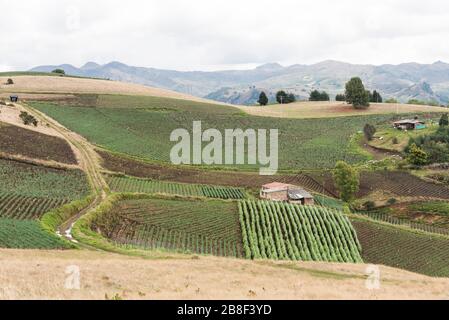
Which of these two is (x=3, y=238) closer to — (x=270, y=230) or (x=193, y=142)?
(x=270, y=230)

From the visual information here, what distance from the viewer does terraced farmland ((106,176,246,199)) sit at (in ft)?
235

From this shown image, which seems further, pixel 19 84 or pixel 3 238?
pixel 19 84

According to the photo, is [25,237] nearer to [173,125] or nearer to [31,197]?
[31,197]

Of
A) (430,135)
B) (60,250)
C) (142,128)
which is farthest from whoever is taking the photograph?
(142,128)

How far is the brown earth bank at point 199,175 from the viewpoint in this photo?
267ft

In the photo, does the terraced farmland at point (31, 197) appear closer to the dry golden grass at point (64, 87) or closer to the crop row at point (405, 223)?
the crop row at point (405, 223)

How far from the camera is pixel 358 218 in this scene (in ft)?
214

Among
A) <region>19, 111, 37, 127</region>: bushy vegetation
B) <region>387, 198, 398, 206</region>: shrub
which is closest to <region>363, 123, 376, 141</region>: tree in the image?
<region>387, 198, 398, 206</region>: shrub

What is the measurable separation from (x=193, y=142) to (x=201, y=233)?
54.8m

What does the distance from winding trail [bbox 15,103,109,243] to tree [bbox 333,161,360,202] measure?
33722 millimetres
